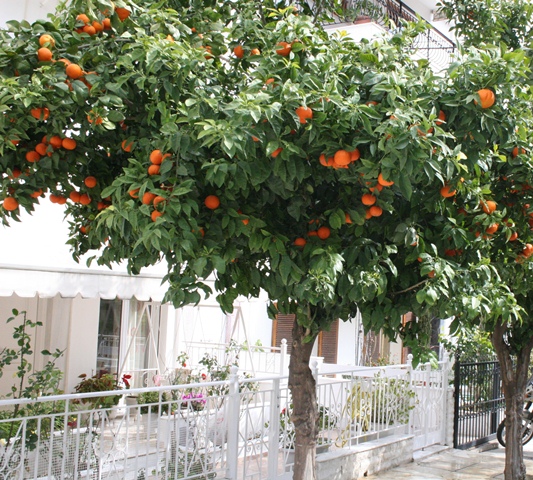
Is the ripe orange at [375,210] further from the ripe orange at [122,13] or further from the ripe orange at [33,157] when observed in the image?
the ripe orange at [33,157]

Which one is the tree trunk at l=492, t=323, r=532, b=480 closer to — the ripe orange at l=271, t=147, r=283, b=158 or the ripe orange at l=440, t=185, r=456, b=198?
the ripe orange at l=440, t=185, r=456, b=198

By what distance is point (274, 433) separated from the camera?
277 inches

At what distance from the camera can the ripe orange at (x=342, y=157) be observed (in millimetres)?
3170

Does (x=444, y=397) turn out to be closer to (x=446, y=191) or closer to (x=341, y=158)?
(x=446, y=191)

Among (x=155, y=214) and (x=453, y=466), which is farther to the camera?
(x=453, y=466)

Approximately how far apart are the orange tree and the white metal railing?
1.97 m

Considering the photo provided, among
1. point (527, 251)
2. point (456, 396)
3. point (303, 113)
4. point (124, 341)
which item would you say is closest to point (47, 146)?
point (303, 113)

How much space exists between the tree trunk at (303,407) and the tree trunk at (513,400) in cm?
340

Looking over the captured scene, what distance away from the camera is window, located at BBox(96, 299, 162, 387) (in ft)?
35.3

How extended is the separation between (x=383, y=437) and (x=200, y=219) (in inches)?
257

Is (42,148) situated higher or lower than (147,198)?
higher

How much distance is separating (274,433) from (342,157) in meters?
→ 4.51

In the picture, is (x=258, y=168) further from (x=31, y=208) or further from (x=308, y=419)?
(x=308, y=419)

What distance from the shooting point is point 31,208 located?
3945mm
